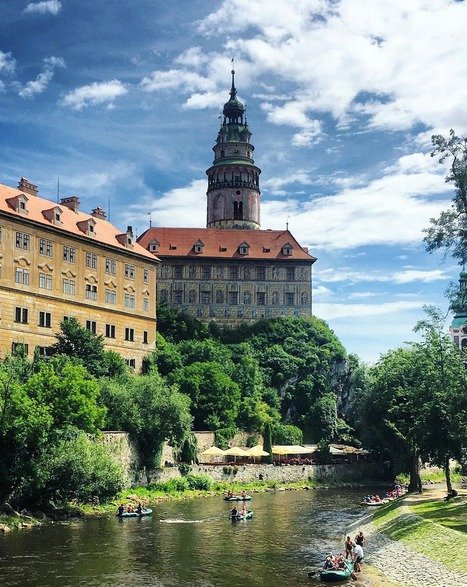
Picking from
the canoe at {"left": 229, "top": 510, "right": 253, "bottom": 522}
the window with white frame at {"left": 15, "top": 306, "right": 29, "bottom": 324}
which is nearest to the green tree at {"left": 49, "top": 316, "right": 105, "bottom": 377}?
the window with white frame at {"left": 15, "top": 306, "right": 29, "bottom": 324}

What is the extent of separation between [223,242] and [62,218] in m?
35.3

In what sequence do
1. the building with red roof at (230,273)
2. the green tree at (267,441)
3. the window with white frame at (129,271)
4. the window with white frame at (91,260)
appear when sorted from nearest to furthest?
the window with white frame at (91,260) → the green tree at (267,441) → the window with white frame at (129,271) → the building with red roof at (230,273)

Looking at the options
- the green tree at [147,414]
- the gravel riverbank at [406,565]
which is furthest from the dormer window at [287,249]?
the gravel riverbank at [406,565]

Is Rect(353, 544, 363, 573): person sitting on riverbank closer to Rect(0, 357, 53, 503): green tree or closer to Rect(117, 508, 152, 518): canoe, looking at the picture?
Rect(117, 508, 152, 518): canoe

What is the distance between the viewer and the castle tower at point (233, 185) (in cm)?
11262

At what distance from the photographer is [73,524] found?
43406 mm

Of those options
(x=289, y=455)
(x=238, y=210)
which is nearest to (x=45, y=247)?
(x=289, y=455)

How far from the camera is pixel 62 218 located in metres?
71.1


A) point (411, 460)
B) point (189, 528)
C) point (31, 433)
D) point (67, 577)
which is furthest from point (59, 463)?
point (411, 460)

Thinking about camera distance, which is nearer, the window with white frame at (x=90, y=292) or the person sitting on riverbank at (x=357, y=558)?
the person sitting on riverbank at (x=357, y=558)

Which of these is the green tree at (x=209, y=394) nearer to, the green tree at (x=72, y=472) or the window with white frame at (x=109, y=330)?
the window with white frame at (x=109, y=330)

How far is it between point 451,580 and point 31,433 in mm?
24786

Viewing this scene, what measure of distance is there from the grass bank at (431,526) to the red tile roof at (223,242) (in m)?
55.9

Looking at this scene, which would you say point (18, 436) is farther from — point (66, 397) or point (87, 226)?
point (87, 226)
